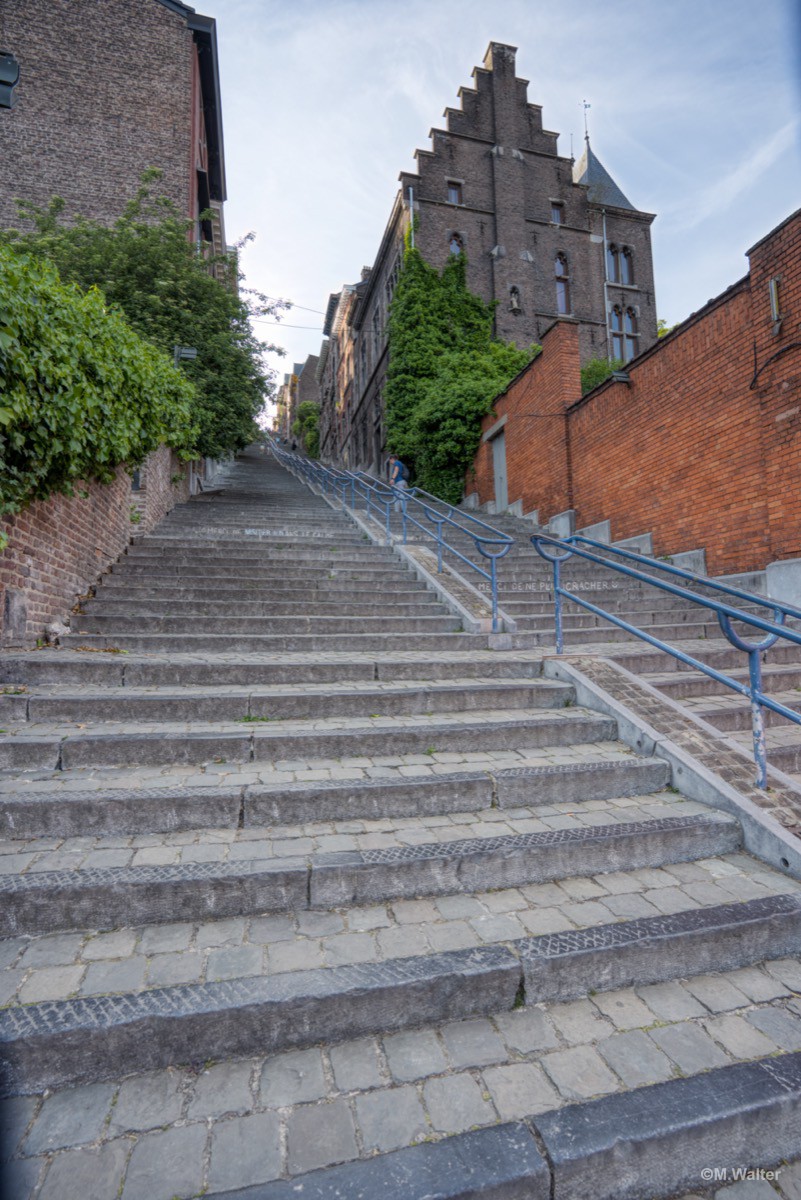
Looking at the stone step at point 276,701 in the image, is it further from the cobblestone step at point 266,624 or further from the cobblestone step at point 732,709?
the cobblestone step at point 266,624

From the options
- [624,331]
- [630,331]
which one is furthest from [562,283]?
[630,331]

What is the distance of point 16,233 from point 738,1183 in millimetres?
16355

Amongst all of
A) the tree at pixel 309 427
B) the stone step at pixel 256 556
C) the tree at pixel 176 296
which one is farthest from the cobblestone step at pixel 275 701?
the tree at pixel 309 427

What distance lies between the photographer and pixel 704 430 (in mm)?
8148

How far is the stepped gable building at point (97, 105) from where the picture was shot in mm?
16438

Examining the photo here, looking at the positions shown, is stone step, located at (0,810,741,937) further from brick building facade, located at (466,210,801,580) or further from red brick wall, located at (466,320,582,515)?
red brick wall, located at (466,320,582,515)

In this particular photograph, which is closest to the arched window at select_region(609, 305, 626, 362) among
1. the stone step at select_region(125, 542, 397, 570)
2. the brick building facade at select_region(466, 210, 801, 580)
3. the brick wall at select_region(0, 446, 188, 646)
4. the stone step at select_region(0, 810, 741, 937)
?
the brick building facade at select_region(466, 210, 801, 580)

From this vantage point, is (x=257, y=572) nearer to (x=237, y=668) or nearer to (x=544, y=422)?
(x=237, y=668)

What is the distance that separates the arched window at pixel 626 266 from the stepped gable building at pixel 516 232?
4 centimetres

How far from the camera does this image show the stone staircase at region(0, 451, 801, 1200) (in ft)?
5.56

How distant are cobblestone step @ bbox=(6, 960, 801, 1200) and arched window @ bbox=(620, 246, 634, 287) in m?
29.4

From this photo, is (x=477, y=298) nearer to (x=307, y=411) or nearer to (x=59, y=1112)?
(x=59, y=1112)

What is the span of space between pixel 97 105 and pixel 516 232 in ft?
46.8

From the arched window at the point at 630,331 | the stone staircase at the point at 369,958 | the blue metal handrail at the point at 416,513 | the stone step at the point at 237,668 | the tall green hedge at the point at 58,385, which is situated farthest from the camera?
the arched window at the point at 630,331
